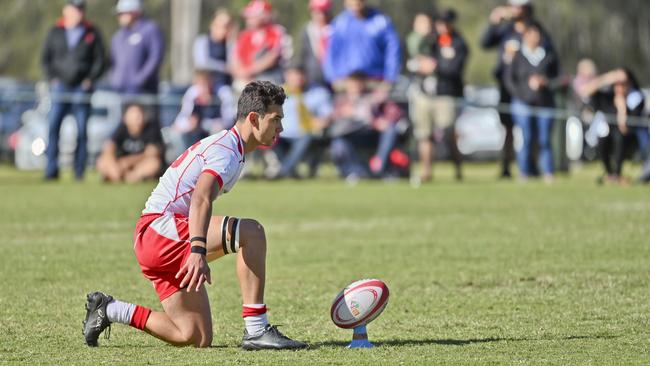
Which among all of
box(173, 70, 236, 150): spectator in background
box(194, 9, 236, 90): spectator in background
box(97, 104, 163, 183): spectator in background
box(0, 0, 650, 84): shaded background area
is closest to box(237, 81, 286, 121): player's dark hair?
box(97, 104, 163, 183): spectator in background

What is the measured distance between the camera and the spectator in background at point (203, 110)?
73.9 feet

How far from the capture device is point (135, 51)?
21797mm

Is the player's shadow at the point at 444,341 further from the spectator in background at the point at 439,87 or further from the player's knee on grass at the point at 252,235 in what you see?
the spectator in background at the point at 439,87

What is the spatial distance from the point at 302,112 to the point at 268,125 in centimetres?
1524

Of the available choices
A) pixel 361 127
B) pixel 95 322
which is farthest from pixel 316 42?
pixel 95 322

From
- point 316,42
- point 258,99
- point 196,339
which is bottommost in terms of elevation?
point 196,339

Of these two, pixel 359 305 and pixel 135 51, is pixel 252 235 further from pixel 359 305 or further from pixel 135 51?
pixel 135 51

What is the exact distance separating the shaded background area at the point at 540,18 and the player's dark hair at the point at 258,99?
95.7ft

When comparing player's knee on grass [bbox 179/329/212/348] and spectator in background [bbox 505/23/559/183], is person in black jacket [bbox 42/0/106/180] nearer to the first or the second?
spectator in background [bbox 505/23/559/183]

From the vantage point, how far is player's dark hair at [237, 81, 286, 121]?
7.21 meters

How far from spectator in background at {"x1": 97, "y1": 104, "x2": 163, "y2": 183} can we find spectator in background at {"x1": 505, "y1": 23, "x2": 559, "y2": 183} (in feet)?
18.7

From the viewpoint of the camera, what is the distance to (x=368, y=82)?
2212 cm

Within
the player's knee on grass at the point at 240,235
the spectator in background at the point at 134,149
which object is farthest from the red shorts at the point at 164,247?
the spectator in background at the point at 134,149

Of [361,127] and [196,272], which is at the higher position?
[361,127]
